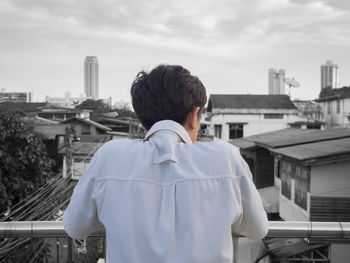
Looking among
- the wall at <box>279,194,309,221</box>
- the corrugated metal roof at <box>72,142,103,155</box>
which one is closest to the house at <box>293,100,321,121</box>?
the corrugated metal roof at <box>72,142,103,155</box>

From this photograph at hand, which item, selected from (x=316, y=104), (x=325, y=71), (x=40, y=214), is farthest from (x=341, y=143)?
(x=325, y=71)

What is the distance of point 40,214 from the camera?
8383 mm

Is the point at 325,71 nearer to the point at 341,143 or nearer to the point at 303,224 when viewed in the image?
the point at 341,143

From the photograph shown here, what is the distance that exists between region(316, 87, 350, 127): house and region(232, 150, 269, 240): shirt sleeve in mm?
29681

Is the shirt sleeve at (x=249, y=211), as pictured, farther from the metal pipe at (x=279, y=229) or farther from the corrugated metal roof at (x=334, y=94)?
the corrugated metal roof at (x=334, y=94)

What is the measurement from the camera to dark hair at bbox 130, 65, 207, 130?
1.30m

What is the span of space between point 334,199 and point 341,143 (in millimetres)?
1955

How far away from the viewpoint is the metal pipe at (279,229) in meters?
1.93

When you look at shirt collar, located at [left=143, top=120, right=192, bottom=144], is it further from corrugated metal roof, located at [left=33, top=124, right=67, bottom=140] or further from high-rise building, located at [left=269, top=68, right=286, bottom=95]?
high-rise building, located at [left=269, top=68, right=286, bottom=95]

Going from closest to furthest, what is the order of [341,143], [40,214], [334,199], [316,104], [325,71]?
[40,214] → [334,199] → [341,143] → [316,104] → [325,71]

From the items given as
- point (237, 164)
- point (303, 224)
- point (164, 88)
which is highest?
point (164, 88)

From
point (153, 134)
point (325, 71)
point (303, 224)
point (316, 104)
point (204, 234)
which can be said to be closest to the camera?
point (204, 234)

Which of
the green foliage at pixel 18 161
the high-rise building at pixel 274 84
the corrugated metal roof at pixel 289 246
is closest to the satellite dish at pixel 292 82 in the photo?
the high-rise building at pixel 274 84

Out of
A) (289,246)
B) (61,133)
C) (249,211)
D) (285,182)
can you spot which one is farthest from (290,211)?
(61,133)
